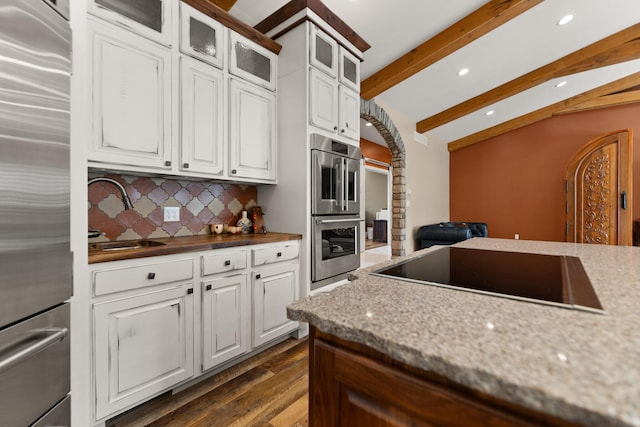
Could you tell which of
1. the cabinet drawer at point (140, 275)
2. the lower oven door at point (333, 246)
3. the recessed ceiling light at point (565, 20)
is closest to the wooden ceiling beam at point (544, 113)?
the recessed ceiling light at point (565, 20)

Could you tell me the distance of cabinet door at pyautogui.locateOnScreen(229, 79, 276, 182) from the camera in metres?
2.20

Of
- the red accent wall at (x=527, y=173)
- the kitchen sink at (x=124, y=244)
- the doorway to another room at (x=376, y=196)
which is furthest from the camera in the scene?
the doorway to another room at (x=376, y=196)

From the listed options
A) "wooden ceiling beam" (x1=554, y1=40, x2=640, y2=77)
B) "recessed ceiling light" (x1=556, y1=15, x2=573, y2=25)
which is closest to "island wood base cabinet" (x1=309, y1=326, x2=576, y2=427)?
"recessed ceiling light" (x1=556, y1=15, x2=573, y2=25)

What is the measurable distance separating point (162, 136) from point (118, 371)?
133 centimetres

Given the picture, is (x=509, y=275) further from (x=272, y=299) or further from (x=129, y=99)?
(x=129, y=99)

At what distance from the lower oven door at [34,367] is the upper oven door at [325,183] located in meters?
1.70

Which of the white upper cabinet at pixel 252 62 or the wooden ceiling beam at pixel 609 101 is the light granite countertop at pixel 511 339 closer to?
the white upper cabinet at pixel 252 62

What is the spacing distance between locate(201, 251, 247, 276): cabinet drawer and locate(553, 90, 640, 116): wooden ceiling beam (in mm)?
7220

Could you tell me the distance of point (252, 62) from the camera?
235 cm

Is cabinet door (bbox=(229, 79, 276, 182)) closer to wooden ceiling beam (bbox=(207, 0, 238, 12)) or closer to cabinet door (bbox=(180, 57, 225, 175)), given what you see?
cabinet door (bbox=(180, 57, 225, 175))

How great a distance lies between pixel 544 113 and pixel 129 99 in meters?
7.34

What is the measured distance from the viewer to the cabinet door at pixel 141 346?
140 centimetres

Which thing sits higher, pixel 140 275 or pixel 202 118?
pixel 202 118

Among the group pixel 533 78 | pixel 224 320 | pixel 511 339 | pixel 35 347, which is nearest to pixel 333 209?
pixel 224 320
